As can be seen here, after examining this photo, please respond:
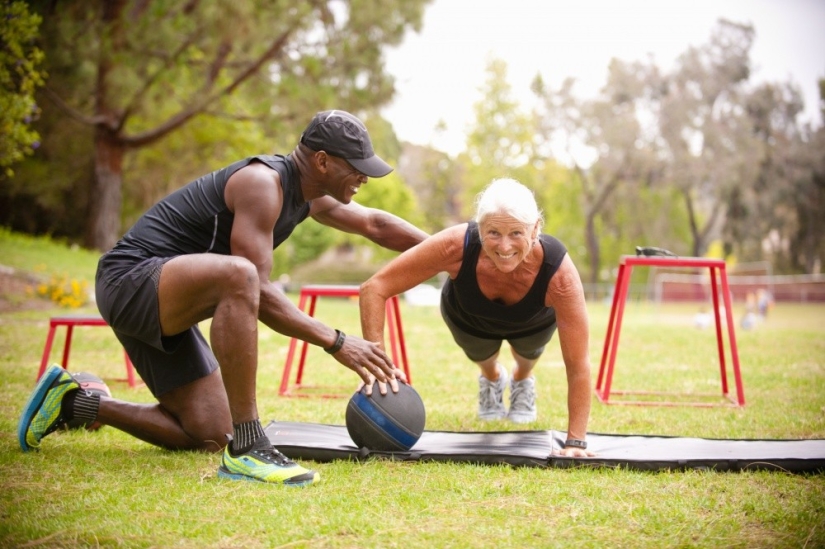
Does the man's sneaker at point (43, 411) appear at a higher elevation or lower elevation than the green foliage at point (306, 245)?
lower

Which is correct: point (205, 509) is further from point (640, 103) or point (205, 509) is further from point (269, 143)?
point (640, 103)

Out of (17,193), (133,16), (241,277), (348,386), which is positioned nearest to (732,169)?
(133,16)

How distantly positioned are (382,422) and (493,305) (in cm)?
95

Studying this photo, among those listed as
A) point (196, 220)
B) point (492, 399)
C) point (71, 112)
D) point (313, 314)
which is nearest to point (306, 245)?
point (71, 112)

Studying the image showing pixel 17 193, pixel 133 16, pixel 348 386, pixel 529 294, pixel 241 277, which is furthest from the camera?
pixel 17 193

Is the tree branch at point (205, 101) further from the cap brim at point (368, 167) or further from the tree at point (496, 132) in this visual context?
the tree at point (496, 132)

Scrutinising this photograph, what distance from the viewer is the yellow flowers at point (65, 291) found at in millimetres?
12695

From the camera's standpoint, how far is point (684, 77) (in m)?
35.4

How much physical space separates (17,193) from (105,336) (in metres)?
15.1

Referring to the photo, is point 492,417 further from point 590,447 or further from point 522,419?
point 590,447

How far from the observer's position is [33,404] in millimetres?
3932

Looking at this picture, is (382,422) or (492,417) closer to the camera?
(382,422)

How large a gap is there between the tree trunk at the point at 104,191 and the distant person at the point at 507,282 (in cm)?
1575

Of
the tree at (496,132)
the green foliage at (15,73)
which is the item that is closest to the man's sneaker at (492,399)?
the green foliage at (15,73)
